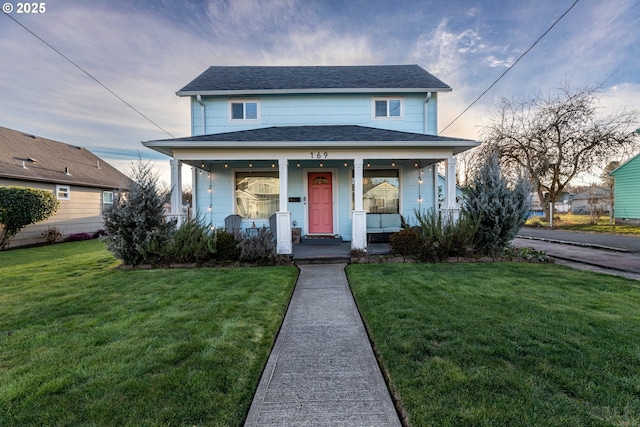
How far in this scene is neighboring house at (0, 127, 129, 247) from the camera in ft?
37.7

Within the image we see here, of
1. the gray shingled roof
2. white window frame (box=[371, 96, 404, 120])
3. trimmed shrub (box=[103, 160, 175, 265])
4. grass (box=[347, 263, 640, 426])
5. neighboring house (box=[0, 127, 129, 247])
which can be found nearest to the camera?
grass (box=[347, 263, 640, 426])

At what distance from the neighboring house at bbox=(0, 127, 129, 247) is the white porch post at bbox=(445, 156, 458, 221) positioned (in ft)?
39.9

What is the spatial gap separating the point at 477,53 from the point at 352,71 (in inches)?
217

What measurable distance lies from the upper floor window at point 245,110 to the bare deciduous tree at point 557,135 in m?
13.3

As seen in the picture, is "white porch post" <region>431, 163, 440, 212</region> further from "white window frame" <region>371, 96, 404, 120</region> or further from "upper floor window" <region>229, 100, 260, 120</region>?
"upper floor window" <region>229, 100, 260, 120</region>

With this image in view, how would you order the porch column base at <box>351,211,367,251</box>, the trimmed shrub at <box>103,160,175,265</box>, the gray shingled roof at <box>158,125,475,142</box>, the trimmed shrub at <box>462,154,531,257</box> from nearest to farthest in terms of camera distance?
the trimmed shrub at <box>103,160,175,265</box> → the trimmed shrub at <box>462,154,531,257</box> → the porch column base at <box>351,211,367,251</box> → the gray shingled roof at <box>158,125,475,142</box>

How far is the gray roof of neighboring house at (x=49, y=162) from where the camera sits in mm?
11680

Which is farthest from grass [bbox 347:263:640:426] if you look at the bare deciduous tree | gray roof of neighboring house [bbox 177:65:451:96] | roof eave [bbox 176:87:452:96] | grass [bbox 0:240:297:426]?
the bare deciduous tree

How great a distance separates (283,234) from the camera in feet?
23.8

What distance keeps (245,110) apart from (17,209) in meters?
9.49

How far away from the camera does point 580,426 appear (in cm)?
171

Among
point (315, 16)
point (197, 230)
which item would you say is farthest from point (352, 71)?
point (197, 230)

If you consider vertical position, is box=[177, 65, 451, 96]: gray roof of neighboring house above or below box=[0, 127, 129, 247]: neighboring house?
above

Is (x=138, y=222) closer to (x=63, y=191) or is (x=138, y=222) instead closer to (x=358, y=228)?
(x=358, y=228)
